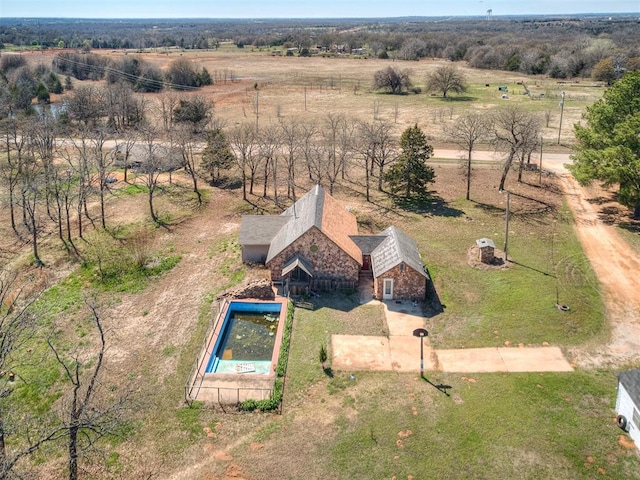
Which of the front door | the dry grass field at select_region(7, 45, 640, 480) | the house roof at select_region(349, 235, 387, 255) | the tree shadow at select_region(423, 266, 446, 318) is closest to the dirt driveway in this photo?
the dry grass field at select_region(7, 45, 640, 480)

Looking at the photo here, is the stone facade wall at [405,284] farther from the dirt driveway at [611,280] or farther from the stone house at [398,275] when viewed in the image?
the dirt driveway at [611,280]

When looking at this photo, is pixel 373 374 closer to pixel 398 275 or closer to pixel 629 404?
pixel 398 275

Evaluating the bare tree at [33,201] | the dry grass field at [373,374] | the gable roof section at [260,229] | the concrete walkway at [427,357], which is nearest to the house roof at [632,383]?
the dry grass field at [373,374]

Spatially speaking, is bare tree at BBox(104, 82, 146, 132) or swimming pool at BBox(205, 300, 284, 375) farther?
bare tree at BBox(104, 82, 146, 132)

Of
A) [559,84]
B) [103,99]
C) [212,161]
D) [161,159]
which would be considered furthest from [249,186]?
[559,84]

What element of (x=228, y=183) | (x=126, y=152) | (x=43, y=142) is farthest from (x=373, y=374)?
(x=43, y=142)

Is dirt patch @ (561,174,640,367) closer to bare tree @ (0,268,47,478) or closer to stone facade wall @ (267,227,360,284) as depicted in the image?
stone facade wall @ (267,227,360,284)
